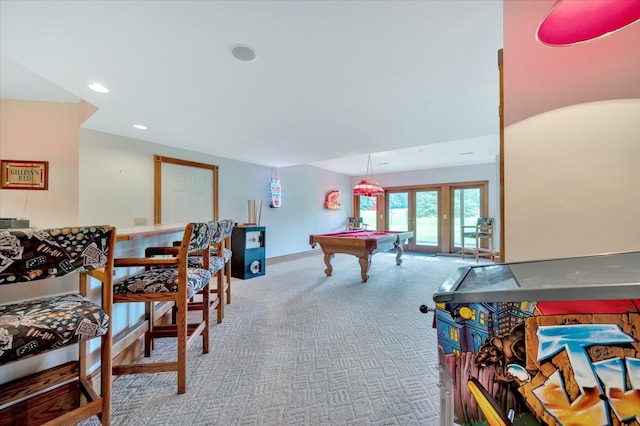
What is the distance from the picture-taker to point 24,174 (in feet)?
10.1

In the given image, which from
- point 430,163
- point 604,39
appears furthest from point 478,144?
point 604,39

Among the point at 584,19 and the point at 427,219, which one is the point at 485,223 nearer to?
the point at 427,219

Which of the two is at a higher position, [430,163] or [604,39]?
[430,163]

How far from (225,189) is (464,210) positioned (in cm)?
612

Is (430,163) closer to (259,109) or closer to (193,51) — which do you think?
(259,109)

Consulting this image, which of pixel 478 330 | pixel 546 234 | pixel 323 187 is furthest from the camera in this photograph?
pixel 323 187

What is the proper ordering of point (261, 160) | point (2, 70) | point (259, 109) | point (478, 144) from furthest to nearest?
point (261, 160) < point (478, 144) < point (259, 109) < point (2, 70)

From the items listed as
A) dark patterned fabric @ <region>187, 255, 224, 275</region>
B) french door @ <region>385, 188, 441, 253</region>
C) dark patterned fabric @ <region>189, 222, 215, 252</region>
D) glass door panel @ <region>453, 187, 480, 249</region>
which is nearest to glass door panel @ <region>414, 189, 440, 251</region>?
french door @ <region>385, 188, 441, 253</region>

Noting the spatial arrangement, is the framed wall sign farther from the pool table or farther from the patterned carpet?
the pool table

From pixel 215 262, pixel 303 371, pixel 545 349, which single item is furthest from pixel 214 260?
pixel 545 349

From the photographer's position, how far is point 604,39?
1049 millimetres

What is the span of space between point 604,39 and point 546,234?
2.80 ft

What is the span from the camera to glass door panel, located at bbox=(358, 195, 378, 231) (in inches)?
325

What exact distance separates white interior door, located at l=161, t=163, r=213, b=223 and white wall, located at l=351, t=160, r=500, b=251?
539 centimetres
